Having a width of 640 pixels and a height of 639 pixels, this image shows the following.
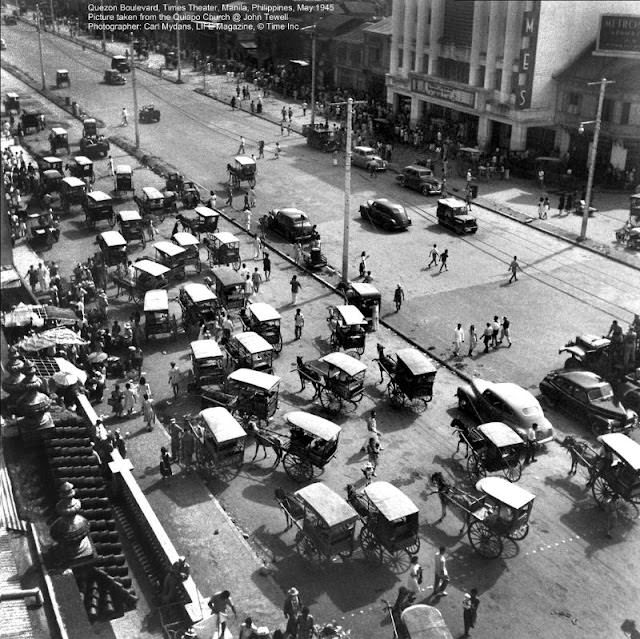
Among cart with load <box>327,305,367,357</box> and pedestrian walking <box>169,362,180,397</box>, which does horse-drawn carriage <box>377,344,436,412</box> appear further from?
pedestrian walking <box>169,362,180,397</box>

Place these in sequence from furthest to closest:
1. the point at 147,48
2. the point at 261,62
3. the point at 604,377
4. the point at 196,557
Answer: the point at 147,48 < the point at 261,62 < the point at 604,377 < the point at 196,557

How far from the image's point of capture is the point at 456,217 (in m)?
52.9

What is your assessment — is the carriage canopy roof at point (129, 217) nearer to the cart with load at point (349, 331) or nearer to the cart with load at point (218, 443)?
the cart with load at point (349, 331)

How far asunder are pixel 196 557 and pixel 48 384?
7984 millimetres

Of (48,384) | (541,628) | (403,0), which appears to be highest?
(403,0)

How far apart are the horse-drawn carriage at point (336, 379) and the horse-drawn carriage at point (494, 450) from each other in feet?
16.9

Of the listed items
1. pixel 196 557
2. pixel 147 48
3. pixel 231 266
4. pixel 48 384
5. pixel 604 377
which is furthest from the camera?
pixel 147 48

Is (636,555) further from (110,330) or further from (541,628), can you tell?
(110,330)

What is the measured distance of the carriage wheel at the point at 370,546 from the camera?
24.1 metres

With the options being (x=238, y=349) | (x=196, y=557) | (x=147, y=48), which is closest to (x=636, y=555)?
(x=196, y=557)

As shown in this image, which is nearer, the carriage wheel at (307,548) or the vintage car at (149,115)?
the carriage wheel at (307,548)

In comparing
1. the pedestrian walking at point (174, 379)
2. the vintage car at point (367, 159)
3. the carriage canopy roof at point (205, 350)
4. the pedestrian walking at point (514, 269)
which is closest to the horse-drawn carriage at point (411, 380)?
the carriage canopy roof at point (205, 350)

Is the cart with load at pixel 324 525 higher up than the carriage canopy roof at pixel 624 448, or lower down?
lower down

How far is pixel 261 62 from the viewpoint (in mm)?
112812
